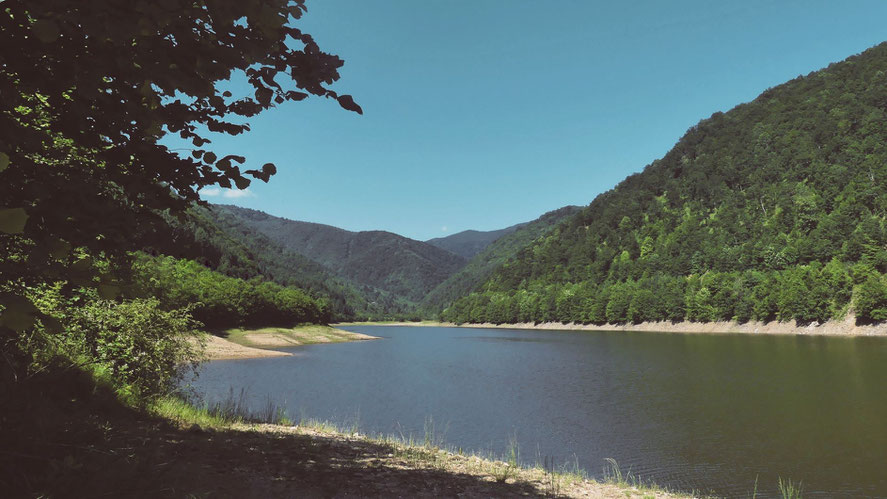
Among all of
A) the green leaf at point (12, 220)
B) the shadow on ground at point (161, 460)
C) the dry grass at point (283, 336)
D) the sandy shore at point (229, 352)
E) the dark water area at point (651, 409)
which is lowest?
the dry grass at point (283, 336)

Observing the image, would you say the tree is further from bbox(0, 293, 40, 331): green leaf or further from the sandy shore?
the sandy shore

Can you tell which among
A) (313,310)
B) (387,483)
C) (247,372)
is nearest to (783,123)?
(313,310)

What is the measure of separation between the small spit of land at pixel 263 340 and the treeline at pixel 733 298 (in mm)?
83403

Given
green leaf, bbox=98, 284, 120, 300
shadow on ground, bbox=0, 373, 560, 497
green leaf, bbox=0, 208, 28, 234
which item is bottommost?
shadow on ground, bbox=0, 373, 560, 497

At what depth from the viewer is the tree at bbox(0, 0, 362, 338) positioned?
3.13 meters

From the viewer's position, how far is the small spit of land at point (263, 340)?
215ft

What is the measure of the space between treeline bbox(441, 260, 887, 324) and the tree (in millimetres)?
112435

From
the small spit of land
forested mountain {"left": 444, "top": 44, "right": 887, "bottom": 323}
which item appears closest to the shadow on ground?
the small spit of land

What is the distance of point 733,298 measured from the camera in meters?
117

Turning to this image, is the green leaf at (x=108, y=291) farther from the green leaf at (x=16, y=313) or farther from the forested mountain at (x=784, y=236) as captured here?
the forested mountain at (x=784, y=236)

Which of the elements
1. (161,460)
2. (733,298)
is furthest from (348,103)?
(733,298)

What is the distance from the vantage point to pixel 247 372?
160 feet

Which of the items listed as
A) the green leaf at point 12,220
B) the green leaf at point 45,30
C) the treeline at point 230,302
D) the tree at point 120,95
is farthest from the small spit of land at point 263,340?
the green leaf at point 12,220

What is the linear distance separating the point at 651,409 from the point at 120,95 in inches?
1288
